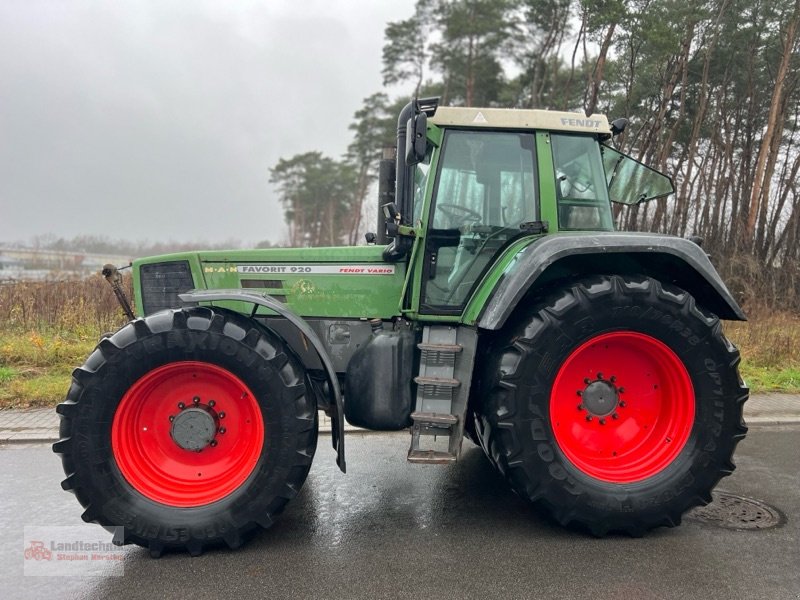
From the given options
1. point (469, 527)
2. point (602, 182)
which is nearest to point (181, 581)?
point (469, 527)

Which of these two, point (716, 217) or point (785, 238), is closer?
point (785, 238)

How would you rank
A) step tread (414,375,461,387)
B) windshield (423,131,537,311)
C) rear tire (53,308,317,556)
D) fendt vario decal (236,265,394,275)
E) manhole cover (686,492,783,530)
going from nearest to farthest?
1. rear tire (53,308,317,556)
2. step tread (414,375,461,387)
3. manhole cover (686,492,783,530)
4. windshield (423,131,537,311)
5. fendt vario decal (236,265,394,275)

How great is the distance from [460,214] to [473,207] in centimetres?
9

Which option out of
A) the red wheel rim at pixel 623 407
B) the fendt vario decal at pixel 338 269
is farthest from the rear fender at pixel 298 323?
the red wheel rim at pixel 623 407

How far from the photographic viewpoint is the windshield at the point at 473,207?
3207 millimetres

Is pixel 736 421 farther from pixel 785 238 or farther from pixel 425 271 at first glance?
pixel 785 238

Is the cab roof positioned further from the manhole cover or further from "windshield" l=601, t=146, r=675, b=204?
the manhole cover

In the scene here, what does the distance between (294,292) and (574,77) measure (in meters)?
17.6

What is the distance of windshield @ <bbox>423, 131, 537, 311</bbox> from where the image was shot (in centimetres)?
321

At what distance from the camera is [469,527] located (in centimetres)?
304

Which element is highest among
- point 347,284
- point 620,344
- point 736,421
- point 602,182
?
point 602,182

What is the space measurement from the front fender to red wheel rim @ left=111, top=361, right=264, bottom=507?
4.65ft

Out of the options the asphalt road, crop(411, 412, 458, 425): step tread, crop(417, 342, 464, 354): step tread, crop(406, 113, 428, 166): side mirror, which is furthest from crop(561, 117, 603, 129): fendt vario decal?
the asphalt road

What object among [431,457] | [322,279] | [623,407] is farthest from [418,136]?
[623,407]
